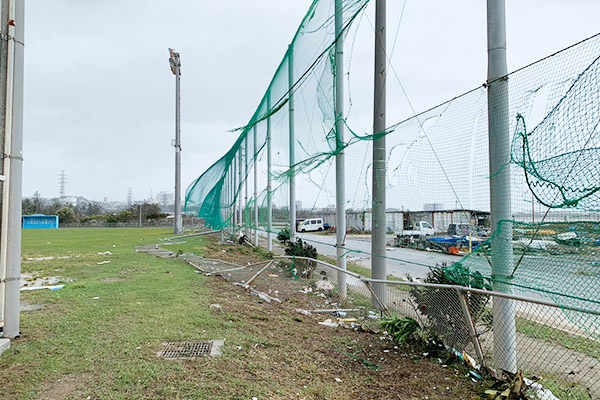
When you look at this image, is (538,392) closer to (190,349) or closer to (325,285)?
(190,349)

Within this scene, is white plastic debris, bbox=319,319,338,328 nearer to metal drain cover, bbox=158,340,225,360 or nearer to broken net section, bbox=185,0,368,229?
metal drain cover, bbox=158,340,225,360

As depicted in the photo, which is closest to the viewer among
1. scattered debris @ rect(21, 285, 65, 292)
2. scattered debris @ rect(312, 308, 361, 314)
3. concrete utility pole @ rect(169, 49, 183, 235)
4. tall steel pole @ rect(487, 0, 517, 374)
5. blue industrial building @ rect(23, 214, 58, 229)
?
tall steel pole @ rect(487, 0, 517, 374)

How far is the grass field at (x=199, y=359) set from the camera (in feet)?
9.20

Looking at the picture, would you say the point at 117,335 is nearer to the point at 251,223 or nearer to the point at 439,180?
the point at 439,180

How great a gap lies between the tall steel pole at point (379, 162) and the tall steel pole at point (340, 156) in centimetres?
58

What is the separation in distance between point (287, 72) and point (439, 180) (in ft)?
20.6

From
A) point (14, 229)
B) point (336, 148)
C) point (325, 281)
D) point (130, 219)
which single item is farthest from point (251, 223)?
point (130, 219)

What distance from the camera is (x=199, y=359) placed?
3314 millimetres

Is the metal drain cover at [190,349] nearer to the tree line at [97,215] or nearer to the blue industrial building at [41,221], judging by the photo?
the tree line at [97,215]

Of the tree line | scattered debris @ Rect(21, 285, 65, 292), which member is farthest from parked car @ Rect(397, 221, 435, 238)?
the tree line

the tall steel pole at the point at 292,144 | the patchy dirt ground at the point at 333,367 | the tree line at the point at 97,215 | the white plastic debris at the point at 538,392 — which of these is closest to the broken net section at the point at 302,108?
the tall steel pole at the point at 292,144

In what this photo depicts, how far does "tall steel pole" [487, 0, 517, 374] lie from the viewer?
9.74 feet

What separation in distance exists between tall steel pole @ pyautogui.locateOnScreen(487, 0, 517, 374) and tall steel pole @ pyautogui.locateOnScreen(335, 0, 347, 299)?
2.96m

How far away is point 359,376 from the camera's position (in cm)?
316
